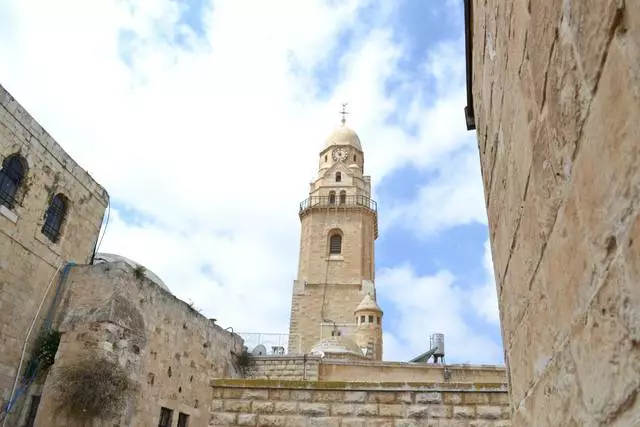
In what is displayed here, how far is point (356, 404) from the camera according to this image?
6.53 m

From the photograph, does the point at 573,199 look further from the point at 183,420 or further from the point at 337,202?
the point at 337,202

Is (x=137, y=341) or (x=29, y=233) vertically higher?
(x=29, y=233)

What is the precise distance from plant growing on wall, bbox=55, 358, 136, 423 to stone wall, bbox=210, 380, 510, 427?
16.8 feet

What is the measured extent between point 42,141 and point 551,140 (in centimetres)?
1244

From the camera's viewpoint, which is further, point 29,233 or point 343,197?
point 343,197

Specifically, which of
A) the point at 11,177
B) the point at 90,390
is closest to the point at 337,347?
the point at 90,390

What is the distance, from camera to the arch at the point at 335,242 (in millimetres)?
31844

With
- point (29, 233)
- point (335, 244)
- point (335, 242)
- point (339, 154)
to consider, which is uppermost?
point (339, 154)

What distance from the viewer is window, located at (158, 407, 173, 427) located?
41.9ft

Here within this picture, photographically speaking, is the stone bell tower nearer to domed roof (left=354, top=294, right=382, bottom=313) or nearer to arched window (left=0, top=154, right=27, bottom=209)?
domed roof (left=354, top=294, right=382, bottom=313)

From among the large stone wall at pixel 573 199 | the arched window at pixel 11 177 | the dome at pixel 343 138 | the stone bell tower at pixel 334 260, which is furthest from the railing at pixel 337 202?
the large stone wall at pixel 573 199

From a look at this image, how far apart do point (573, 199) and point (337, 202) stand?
107 feet

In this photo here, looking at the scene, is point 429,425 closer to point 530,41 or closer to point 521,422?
point 521,422

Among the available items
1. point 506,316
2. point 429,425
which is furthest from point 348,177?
point 506,316
